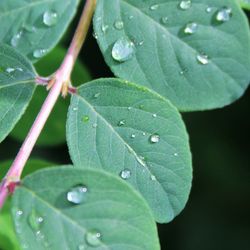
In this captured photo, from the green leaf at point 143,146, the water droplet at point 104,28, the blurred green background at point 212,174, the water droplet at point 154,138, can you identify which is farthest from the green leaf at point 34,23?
the blurred green background at point 212,174

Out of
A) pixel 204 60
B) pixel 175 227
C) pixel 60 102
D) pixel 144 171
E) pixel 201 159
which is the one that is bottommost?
pixel 175 227

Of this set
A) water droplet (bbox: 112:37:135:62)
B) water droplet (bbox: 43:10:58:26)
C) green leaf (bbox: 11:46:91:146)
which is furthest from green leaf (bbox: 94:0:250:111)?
green leaf (bbox: 11:46:91:146)

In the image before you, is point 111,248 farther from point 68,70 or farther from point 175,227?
point 175,227

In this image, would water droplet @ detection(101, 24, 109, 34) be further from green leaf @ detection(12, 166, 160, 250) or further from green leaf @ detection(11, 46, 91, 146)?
green leaf @ detection(11, 46, 91, 146)

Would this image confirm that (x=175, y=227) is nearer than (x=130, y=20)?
No

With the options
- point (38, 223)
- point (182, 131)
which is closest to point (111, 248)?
point (38, 223)

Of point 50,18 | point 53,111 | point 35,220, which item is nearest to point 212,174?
point 53,111
